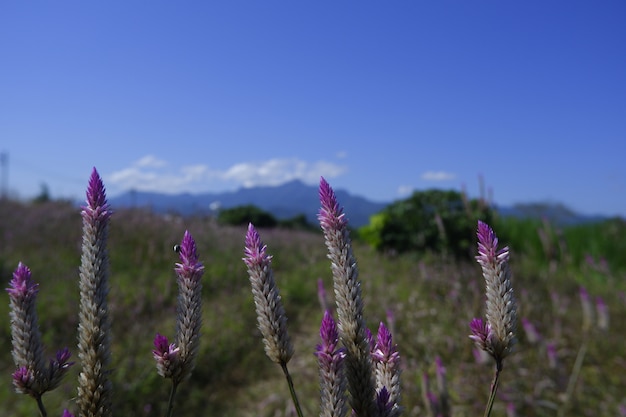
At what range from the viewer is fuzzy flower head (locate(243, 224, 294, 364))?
109 cm

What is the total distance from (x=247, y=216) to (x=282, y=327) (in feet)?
66.2

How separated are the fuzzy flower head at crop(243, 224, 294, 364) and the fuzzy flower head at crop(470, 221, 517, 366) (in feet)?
1.43

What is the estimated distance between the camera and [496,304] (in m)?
1.10

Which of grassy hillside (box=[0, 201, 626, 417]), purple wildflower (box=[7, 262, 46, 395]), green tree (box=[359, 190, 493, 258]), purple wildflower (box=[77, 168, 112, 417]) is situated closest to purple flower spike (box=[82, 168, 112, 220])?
purple wildflower (box=[77, 168, 112, 417])

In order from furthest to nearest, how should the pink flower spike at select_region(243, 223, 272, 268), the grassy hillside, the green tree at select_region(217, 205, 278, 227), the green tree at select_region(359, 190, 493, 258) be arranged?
the green tree at select_region(217, 205, 278, 227) < the green tree at select_region(359, 190, 493, 258) < the grassy hillside < the pink flower spike at select_region(243, 223, 272, 268)

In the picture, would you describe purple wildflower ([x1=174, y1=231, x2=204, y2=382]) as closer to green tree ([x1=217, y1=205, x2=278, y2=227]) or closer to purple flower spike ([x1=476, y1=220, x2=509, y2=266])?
purple flower spike ([x1=476, y1=220, x2=509, y2=266])

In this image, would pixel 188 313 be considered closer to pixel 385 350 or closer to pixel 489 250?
pixel 385 350

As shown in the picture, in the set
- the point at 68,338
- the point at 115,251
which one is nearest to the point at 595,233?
the point at 115,251

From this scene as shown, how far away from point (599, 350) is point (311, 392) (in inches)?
145

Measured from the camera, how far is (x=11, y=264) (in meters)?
7.82

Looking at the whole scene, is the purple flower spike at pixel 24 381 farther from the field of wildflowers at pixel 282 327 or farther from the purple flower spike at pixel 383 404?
the purple flower spike at pixel 383 404

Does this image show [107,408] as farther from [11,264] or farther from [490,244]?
[11,264]

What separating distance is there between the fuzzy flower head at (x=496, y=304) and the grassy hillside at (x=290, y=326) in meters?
1.70

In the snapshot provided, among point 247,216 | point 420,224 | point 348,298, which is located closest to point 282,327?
point 348,298
